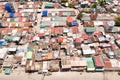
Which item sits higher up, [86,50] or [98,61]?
[86,50]

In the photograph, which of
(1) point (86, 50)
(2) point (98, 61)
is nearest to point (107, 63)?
(2) point (98, 61)

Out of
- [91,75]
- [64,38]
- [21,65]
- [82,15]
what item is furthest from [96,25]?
[21,65]

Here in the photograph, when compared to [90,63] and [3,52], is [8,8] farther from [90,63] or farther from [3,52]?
[90,63]

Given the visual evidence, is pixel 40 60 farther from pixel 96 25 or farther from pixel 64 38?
pixel 96 25

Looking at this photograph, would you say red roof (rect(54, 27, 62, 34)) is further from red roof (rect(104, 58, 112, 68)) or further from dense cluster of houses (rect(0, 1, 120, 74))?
red roof (rect(104, 58, 112, 68))

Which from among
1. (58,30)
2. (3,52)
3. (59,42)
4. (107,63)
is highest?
(58,30)

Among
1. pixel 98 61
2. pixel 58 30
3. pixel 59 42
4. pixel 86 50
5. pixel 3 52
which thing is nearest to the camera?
pixel 98 61

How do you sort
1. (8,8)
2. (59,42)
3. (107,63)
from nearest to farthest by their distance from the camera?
(107,63), (59,42), (8,8)

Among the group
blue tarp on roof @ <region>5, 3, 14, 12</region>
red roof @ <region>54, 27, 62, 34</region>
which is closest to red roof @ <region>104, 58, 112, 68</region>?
red roof @ <region>54, 27, 62, 34</region>
